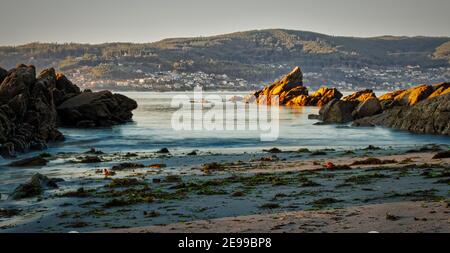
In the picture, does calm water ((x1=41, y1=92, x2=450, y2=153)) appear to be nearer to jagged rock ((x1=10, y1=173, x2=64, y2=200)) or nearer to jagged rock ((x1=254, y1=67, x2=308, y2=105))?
jagged rock ((x1=10, y1=173, x2=64, y2=200))

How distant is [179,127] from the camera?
7694 centimetres

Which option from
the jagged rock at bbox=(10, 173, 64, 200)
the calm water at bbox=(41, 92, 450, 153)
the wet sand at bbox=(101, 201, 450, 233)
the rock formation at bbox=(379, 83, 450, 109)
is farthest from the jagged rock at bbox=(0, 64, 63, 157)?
the rock formation at bbox=(379, 83, 450, 109)

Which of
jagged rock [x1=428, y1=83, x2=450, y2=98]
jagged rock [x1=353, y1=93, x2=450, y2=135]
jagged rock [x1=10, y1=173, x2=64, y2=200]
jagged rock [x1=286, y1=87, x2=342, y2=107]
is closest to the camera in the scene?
jagged rock [x1=10, y1=173, x2=64, y2=200]

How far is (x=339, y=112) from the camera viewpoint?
262 ft

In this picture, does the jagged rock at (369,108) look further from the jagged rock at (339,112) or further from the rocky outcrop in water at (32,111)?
the rocky outcrop in water at (32,111)

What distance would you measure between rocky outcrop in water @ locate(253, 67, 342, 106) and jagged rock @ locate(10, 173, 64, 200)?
114636 millimetres

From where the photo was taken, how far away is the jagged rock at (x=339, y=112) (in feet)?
259

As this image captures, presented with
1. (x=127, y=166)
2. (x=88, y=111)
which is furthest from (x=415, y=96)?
(x=127, y=166)

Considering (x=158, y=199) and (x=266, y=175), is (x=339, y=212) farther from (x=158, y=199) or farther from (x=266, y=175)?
(x=266, y=175)

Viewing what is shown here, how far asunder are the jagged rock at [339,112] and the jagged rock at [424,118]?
23.8 ft

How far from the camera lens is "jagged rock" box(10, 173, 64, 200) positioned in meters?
23.4

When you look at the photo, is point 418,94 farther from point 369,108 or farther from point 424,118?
point 424,118

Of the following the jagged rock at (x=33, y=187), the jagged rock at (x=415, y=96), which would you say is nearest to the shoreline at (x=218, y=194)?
the jagged rock at (x=33, y=187)

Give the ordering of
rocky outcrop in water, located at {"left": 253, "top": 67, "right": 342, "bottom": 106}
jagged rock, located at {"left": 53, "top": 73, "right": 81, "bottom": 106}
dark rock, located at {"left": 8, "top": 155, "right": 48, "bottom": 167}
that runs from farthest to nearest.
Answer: rocky outcrop in water, located at {"left": 253, "top": 67, "right": 342, "bottom": 106}, jagged rock, located at {"left": 53, "top": 73, "right": 81, "bottom": 106}, dark rock, located at {"left": 8, "top": 155, "right": 48, "bottom": 167}
